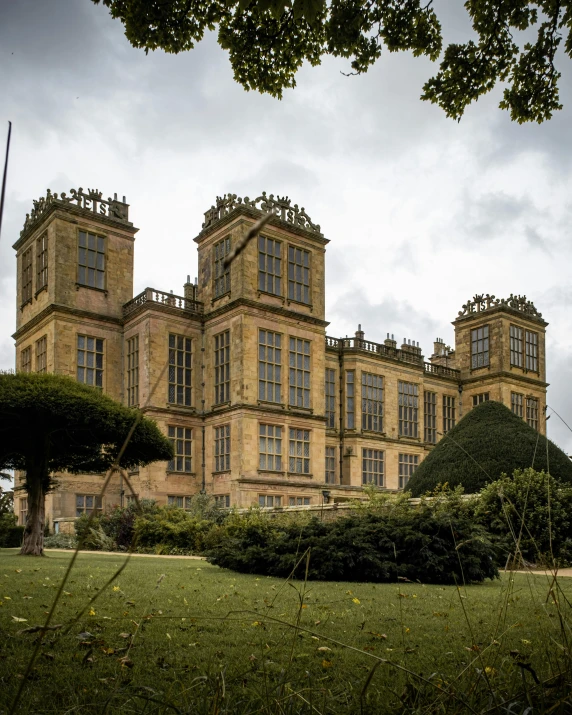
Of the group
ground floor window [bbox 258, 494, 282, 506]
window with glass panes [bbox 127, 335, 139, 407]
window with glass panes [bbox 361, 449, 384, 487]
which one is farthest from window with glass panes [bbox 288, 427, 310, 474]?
window with glass panes [bbox 127, 335, 139, 407]

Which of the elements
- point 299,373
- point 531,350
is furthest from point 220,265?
point 531,350

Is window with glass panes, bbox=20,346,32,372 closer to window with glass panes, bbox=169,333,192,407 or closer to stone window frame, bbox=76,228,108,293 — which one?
stone window frame, bbox=76,228,108,293

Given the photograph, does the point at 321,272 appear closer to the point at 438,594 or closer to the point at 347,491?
the point at 347,491

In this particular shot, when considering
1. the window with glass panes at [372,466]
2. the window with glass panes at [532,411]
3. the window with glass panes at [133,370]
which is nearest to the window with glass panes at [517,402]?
→ the window with glass panes at [532,411]

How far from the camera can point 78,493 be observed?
24.5 meters

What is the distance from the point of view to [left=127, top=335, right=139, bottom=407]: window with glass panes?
25500 millimetres

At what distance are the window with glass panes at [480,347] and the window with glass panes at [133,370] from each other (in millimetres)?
18246

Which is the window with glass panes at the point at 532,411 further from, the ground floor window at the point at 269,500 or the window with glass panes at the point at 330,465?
the ground floor window at the point at 269,500

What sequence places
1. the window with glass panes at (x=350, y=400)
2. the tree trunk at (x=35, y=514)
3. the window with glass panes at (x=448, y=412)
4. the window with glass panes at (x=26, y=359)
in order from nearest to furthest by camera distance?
the tree trunk at (x=35, y=514) → the window with glass panes at (x=26, y=359) → the window with glass panes at (x=350, y=400) → the window with glass panes at (x=448, y=412)

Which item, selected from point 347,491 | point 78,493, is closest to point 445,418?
point 347,491

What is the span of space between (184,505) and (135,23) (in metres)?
20.1

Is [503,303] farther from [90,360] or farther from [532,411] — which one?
[90,360]

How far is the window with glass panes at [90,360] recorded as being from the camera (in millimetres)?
25172

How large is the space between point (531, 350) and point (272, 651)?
34.5m
